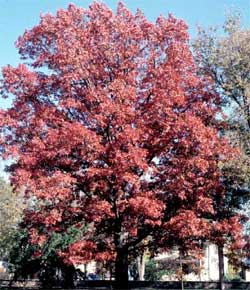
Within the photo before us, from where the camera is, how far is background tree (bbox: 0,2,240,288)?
17.0m

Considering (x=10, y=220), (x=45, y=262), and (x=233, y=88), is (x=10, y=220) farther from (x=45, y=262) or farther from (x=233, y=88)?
(x=233, y=88)

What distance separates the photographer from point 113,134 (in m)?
17.7

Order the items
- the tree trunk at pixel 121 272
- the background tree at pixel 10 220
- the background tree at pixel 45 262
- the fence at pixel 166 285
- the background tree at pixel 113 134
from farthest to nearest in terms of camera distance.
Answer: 1. the background tree at pixel 10 220
2. the background tree at pixel 45 262
3. the fence at pixel 166 285
4. the tree trunk at pixel 121 272
5. the background tree at pixel 113 134

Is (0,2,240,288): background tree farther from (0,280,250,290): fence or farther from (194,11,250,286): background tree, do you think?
(0,280,250,290): fence

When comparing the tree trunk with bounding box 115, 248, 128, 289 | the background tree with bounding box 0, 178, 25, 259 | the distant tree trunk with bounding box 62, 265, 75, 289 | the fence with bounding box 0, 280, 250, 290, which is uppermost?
the background tree with bounding box 0, 178, 25, 259

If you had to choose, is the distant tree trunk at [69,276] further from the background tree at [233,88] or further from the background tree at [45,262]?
the background tree at [233,88]

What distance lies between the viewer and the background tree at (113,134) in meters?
17.0

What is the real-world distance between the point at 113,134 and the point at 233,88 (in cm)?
801

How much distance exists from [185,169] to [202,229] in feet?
8.75

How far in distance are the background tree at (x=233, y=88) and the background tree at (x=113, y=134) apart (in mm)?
1041

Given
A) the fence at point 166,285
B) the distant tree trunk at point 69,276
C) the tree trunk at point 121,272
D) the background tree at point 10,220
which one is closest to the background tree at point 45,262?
the distant tree trunk at point 69,276

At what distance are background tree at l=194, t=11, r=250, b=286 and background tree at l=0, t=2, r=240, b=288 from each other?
1.04 metres

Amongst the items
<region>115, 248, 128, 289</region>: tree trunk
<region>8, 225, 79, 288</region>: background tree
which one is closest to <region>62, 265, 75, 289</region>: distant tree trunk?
<region>8, 225, 79, 288</region>: background tree

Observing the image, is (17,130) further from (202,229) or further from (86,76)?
(202,229)
